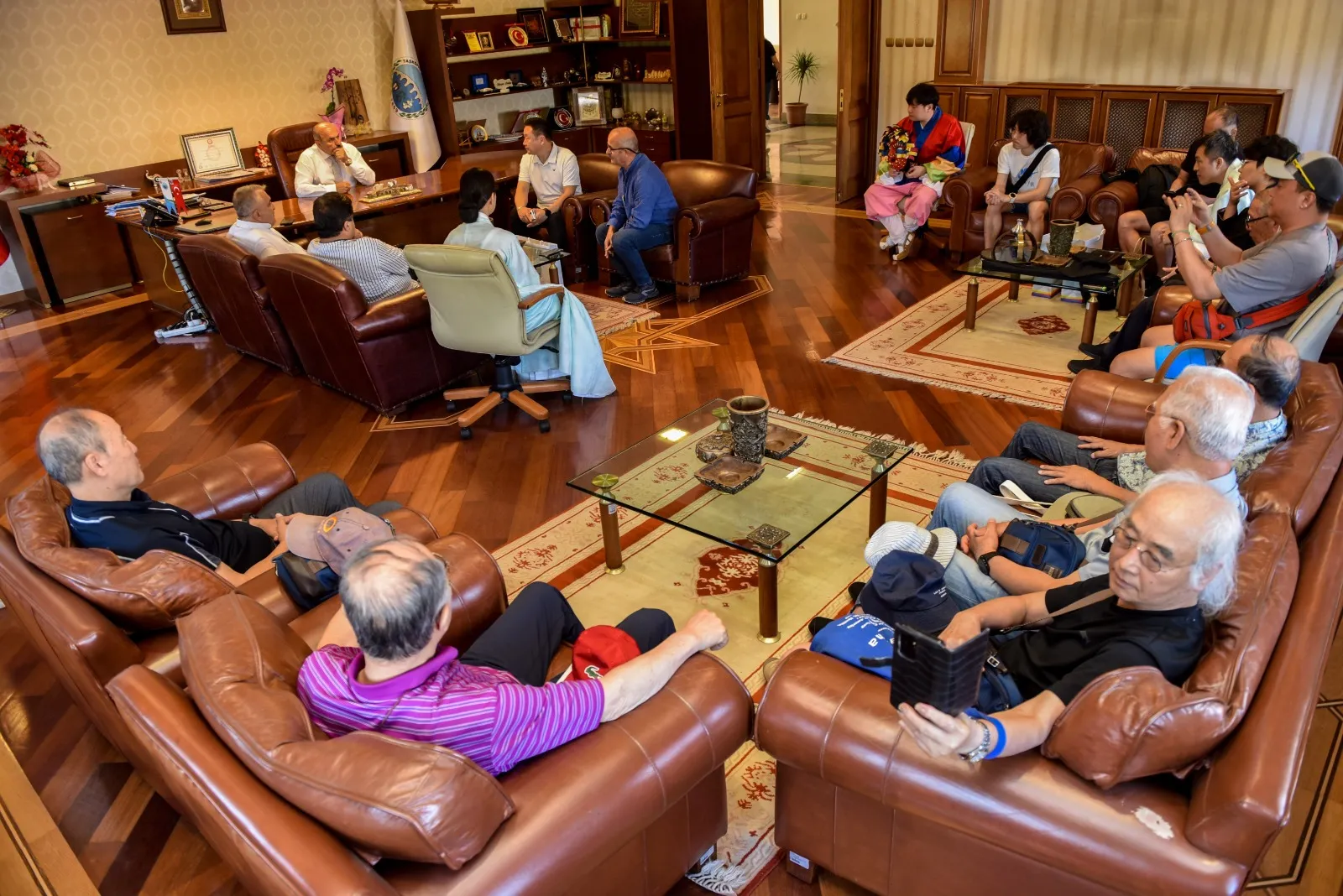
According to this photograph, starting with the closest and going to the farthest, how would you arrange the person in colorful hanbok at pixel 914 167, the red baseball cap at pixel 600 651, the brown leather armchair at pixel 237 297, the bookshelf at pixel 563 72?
the red baseball cap at pixel 600 651 < the brown leather armchair at pixel 237 297 < the person in colorful hanbok at pixel 914 167 < the bookshelf at pixel 563 72

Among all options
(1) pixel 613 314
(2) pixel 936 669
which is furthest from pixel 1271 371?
(1) pixel 613 314

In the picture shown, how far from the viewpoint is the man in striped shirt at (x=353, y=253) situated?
15.3ft

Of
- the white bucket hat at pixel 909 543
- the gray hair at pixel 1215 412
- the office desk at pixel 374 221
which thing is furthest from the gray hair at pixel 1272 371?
the office desk at pixel 374 221

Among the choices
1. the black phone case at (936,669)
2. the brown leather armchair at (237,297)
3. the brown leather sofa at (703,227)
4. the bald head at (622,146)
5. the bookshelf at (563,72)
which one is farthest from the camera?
the bookshelf at (563,72)

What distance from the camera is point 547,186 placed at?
22.8ft

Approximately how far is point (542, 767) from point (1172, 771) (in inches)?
45.1

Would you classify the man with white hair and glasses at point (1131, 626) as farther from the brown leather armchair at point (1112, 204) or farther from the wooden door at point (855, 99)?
the wooden door at point (855, 99)

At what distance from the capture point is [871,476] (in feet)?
10.9

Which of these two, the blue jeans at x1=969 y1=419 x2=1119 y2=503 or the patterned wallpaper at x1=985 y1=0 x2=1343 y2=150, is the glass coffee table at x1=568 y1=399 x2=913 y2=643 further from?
Result: the patterned wallpaper at x1=985 y1=0 x2=1343 y2=150

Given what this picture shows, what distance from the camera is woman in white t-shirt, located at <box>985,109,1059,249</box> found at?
6250mm

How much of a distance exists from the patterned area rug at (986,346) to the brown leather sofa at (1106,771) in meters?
2.74

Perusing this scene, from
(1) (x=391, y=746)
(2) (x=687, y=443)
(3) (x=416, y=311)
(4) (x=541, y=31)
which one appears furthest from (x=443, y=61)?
(1) (x=391, y=746)

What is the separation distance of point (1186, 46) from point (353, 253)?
6526 millimetres

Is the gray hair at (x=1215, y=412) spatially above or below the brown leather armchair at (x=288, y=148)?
below
